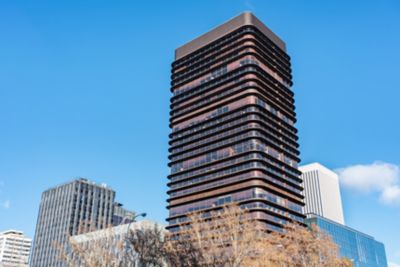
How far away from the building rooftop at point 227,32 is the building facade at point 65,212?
61.1 metres

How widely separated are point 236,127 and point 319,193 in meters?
94.4

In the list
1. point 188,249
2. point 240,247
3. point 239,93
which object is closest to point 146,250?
point 188,249

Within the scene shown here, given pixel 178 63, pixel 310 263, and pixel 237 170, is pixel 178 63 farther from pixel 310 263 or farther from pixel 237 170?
pixel 310 263

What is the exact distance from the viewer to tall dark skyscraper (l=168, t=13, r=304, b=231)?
343 ft

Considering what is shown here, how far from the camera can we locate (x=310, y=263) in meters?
47.7

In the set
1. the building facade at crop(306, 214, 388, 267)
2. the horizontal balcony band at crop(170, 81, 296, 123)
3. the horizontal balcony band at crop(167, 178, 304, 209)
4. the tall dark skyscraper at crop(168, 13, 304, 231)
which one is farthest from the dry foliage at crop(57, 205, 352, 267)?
the building facade at crop(306, 214, 388, 267)

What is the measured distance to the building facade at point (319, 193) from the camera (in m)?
191

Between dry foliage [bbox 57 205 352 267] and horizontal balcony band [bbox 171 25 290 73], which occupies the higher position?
horizontal balcony band [bbox 171 25 290 73]

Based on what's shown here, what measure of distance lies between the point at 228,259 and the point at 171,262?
5.34 m

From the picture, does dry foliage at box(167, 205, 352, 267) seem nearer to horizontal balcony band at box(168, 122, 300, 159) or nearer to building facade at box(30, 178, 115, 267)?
horizontal balcony band at box(168, 122, 300, 159)

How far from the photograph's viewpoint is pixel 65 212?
5984 inches

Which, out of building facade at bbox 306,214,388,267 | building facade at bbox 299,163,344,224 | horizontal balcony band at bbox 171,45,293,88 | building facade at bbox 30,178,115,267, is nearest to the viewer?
horizontal balcony band at bbox 171,45,293,88

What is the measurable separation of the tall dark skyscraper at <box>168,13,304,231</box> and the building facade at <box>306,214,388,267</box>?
38.3 metres

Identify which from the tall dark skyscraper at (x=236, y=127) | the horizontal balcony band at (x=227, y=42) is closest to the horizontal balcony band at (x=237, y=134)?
the tall dark skyscraper at (x=236, y=127)
